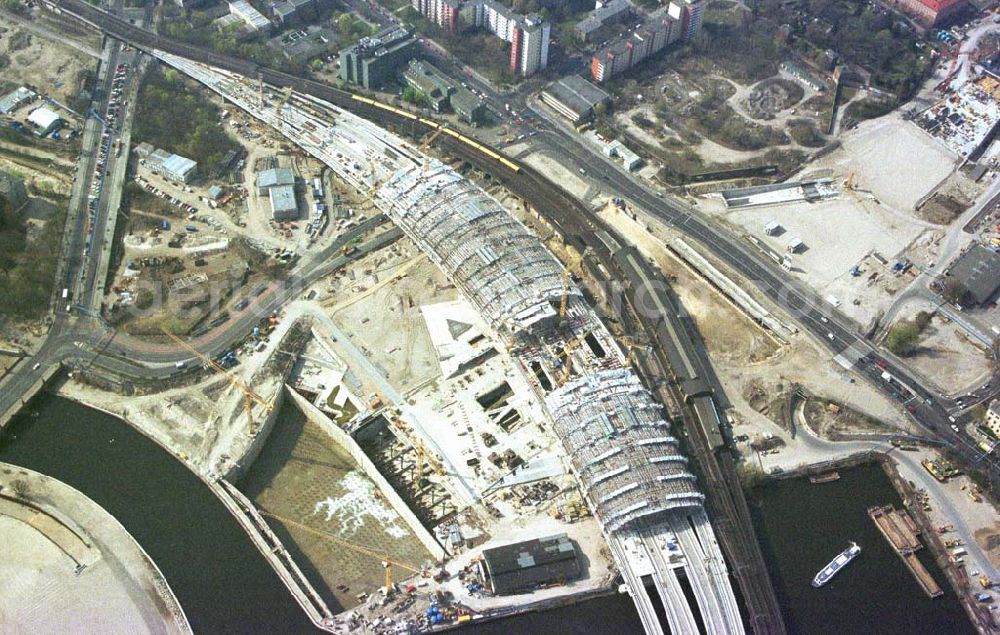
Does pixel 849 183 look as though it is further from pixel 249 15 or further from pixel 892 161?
pixel 249 15

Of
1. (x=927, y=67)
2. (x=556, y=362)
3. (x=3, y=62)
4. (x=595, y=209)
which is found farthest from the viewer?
(x=927, y=67)

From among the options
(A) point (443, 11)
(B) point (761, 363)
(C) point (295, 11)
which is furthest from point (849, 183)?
(C) point (295, 11)

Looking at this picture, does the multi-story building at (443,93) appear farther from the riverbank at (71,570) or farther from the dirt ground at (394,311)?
the riverbank at (71,570)

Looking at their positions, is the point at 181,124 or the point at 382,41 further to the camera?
the point at 382,41

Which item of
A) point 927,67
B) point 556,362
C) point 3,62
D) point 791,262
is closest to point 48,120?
point 3,62

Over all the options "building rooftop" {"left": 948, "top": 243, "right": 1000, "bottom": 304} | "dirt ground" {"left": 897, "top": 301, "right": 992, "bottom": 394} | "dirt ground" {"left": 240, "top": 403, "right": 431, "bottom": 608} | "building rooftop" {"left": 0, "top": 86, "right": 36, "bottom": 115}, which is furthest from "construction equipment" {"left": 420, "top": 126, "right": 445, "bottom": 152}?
"building rooftop" {"left": 948, "top": 243, "right": 1000, "bottom": 304}

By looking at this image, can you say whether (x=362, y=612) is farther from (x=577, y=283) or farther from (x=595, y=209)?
(x=595, y=209)

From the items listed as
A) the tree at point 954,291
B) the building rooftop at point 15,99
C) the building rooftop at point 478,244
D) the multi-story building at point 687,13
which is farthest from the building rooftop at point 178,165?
the tree at point 954,291
